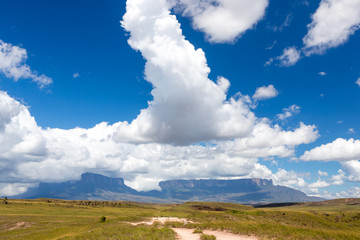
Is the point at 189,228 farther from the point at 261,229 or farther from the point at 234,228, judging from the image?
the point at 261,229

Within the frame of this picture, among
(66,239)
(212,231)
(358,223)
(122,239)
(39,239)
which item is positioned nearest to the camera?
(122,239)

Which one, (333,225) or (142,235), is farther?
(333,225)

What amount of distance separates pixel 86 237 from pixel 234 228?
1972cm

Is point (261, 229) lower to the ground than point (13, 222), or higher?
higher

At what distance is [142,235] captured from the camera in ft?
101

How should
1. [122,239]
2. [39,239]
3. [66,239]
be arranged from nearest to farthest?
[122,239]
[66,239]
[39,239]

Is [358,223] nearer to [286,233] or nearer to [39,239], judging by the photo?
[286,233]

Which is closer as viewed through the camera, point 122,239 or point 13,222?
point 122,239

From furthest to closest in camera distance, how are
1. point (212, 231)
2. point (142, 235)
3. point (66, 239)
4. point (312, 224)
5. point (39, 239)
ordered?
point (312, 224)
point (39, 239)
point (212, 231)
point (66, 239)
point (142, 235)

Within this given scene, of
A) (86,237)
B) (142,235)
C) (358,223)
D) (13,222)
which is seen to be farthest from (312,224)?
(13,222)

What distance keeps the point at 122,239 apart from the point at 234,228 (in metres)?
15.3

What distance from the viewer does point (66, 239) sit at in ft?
108

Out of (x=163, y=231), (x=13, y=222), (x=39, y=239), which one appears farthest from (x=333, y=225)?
(x=13, y=222)

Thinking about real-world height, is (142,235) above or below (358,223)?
above
